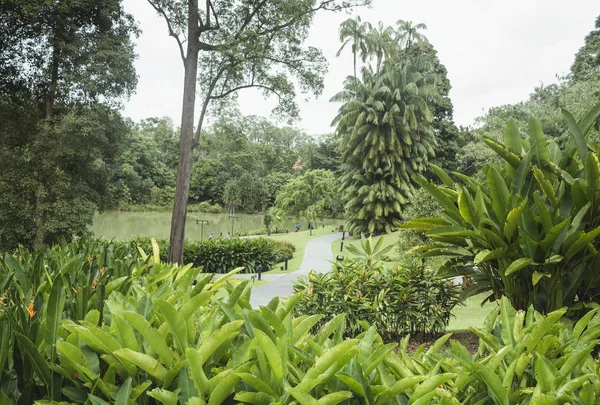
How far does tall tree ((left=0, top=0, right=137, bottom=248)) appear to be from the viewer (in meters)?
11.1

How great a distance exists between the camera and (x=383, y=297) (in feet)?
15.4

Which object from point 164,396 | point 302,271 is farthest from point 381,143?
point 164,396

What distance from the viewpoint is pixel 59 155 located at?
11188 mm

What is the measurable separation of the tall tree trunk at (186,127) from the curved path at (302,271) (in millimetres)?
2228

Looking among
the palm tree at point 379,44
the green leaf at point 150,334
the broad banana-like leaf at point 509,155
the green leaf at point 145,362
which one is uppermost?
the palm tree at point 379,44

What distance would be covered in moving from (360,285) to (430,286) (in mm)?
811

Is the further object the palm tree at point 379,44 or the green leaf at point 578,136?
the palm tree at point 379,44

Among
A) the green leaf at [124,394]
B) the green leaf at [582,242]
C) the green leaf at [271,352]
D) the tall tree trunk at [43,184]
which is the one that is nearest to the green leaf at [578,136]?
the green leaf at [582,242]

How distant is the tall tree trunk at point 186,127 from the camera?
10172 millimetres

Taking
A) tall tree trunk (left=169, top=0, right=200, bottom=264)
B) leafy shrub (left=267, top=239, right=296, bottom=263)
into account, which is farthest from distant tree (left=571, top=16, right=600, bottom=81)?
tall tree trunk (left=169, top=0, right=200, bottom=264)

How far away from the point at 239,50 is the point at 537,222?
8.67 metres

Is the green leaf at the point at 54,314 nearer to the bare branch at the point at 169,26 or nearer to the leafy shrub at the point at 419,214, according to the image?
the leafy shrub at the point at 419,214

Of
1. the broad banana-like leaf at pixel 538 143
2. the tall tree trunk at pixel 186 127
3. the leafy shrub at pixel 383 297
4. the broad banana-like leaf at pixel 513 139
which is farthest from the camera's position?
the tall tree trunk at pixel 186 127

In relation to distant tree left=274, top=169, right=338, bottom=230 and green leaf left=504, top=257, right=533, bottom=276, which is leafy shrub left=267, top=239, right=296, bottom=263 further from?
green leaf left=504, top=257, right=533, bottom=276
